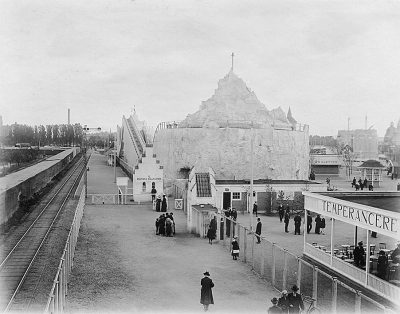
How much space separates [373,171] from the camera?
50.9 meters

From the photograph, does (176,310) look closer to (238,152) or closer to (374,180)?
(238,152)

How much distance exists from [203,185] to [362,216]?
1167 cm

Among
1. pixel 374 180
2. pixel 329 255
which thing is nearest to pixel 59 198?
pixel 329 255

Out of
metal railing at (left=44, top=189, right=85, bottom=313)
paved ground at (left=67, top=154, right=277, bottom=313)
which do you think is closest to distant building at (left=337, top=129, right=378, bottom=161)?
paved ground at (left=67, top=154, right=277, bottom=313)

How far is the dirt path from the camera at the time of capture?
12.3 meters

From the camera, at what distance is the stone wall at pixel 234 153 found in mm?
50406

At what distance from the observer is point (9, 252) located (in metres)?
18.6

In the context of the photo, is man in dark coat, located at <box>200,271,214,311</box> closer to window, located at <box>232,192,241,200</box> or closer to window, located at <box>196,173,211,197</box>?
window, located at <box>196,173,211,197</box>

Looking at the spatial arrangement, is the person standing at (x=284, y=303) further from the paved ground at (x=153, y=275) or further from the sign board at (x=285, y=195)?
the sign board at (x=285, y=195)

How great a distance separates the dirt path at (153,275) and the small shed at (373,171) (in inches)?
1328

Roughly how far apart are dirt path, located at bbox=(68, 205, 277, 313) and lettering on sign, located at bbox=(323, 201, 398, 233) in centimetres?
308

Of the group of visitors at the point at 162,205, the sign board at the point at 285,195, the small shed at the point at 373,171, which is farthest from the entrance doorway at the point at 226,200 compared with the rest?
the small shed at the point at 373,171

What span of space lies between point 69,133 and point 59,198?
161589 mm

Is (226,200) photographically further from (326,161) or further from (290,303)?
(326,161)
